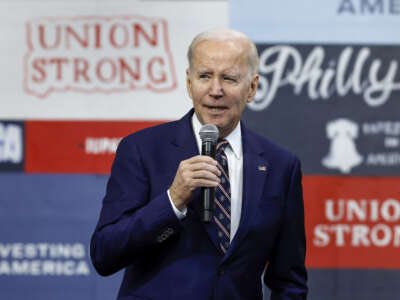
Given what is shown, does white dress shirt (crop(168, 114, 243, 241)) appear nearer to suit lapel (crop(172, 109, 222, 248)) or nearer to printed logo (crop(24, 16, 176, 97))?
suit lapel (crop(172, 109, 222, 248))

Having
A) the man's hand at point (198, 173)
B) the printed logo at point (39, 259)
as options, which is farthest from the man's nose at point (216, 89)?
the printed logo at point (39, 259)

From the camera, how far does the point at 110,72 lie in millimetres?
3082

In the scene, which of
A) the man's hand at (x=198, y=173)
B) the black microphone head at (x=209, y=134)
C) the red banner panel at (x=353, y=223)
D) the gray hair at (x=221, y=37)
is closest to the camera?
the man's hand at (x=198, y=173)

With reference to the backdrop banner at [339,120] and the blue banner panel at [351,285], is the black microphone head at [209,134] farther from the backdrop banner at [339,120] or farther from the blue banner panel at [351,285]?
the blue banner panel at [351,285]

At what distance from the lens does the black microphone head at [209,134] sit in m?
1.26

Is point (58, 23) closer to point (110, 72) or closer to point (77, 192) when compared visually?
point (110, 72)

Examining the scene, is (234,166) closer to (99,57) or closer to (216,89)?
(216,89)

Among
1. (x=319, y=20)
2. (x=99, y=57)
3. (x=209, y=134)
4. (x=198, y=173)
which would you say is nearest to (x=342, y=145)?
(x=319, y=20)

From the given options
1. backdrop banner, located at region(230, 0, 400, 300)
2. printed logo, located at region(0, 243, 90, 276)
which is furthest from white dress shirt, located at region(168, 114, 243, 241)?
printed logo, located at region(0, 243, 90, 276)

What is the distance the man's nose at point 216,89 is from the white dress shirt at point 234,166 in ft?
0.44

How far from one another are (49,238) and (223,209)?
6.36 feet

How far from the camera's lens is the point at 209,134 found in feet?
4.19

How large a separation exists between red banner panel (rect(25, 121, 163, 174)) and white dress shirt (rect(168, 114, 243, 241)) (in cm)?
161

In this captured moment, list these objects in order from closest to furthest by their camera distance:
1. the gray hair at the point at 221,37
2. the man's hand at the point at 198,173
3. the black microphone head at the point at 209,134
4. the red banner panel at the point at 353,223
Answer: the man's hand at the point at 198,173 → the black microphone head at the point at 209,134 → the gray hair at the point at 221,37 → the red banner panel at the point at 353,223
